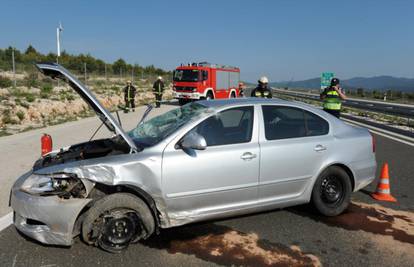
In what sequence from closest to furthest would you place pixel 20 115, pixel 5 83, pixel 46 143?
pixel 46 143 < pixel 20 115 < pixel 5 83

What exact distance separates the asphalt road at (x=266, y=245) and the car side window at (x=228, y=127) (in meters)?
1.06

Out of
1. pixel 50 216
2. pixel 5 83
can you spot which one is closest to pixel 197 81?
pixel 5 83

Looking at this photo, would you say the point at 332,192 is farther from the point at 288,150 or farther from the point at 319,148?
the point at 288,150

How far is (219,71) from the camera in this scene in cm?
2567

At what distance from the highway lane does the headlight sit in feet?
2.05

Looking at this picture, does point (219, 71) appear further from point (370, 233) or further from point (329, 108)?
point (370, 233)

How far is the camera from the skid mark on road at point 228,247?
3.35 m

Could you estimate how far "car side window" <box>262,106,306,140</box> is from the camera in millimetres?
4184

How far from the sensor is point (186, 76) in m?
23.4

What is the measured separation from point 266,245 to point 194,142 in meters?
1.36

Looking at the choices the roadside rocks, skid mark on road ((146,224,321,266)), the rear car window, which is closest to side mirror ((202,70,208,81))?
the roadside rocks

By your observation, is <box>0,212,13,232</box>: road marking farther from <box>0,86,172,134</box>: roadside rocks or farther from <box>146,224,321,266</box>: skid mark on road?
<box>0,86,172,134</box>: roadside rocks

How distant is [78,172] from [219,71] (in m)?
23.0

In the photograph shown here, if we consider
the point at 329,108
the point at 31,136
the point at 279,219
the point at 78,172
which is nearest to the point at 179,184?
the point at 78,172
